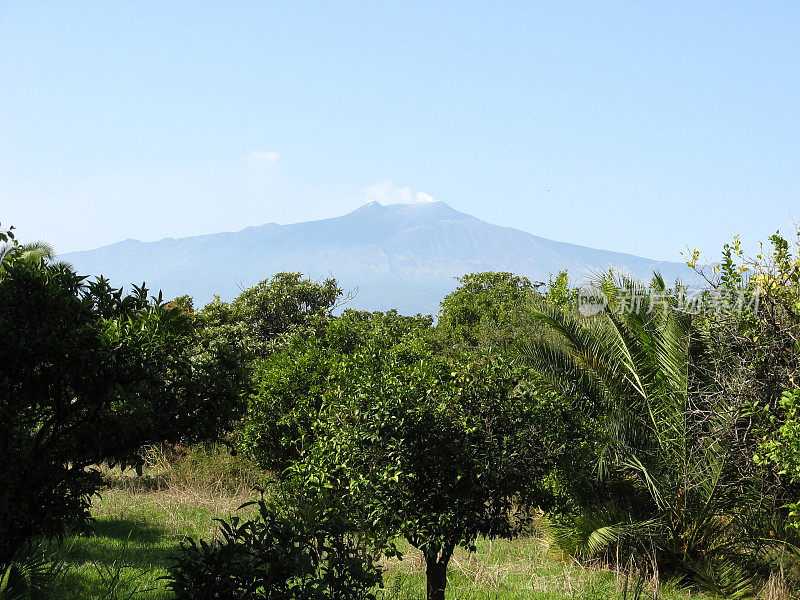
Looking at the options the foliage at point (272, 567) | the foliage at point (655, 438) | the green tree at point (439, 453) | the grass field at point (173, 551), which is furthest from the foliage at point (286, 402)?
the foliage at point (272, 567)

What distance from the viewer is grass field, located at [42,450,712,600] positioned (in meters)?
8.73

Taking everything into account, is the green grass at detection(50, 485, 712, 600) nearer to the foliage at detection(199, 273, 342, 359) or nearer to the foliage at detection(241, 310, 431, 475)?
the foliage at detection(241, 310, 431, 475)

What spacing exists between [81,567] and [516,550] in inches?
287

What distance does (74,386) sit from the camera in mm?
6316

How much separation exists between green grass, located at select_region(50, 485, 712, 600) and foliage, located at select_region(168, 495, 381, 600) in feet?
8.24

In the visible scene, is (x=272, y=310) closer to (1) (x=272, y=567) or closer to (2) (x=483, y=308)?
(2) (x=483, y=308)

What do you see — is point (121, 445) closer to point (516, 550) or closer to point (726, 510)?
point (516, 550)

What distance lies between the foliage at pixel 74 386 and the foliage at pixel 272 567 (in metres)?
1.98

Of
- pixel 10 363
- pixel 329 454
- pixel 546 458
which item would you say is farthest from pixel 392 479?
pixel 10 363

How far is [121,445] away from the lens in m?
6.70

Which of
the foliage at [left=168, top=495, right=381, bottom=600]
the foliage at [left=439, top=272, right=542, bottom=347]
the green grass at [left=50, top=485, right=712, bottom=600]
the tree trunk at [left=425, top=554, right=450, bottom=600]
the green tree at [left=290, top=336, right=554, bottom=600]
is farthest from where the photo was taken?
the foliage at [left=439, top=272, right=542, bottom=347]

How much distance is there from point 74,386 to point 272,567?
2816 mm

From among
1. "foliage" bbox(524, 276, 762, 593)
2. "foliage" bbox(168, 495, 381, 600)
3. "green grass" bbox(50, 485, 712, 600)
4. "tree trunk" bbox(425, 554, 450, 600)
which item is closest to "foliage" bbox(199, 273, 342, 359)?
"green grass" bbox(50, 485, 712, 600)

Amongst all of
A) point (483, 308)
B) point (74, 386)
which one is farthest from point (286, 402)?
point (483, 308)
